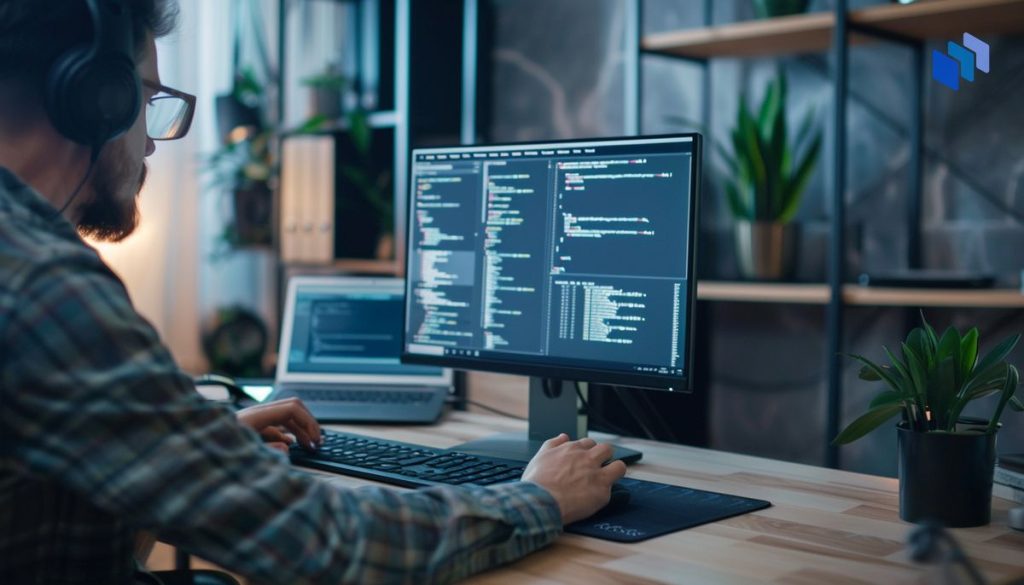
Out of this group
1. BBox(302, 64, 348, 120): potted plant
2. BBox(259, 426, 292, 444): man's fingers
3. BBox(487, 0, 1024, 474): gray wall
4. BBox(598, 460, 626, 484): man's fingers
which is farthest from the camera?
BBox(302, 64, 348, 120): potted plant

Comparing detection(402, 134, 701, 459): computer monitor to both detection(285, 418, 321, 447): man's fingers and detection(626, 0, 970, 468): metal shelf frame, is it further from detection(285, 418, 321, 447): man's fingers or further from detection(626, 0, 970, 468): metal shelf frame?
detection(626, 0, 970, 468): metal shelf frame

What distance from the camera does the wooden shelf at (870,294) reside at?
1.98 m

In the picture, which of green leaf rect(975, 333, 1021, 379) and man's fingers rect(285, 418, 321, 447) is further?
man's fingers rect(285, 418, 321, 447)

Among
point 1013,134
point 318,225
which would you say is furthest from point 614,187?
point 318,225

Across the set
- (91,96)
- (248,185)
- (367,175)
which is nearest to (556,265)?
(91,96)

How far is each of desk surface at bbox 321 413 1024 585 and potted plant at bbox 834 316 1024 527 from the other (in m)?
0.03

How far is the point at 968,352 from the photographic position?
3.51ft

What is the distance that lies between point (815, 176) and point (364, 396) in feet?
4.40

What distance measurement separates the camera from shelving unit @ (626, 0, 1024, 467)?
206cm

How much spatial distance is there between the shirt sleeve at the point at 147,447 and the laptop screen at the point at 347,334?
101cm

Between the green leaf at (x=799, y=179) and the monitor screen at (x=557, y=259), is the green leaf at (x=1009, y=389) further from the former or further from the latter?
the green leaf at (x=799, y=179)

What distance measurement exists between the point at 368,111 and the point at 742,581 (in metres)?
2.56

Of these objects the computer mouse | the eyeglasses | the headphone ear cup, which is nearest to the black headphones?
the headphone ear cup

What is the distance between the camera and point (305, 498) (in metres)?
0.77
